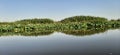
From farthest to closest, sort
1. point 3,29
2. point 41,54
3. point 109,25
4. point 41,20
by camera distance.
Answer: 1. point 41,20
2. point 109,25
3. point 3,29
4. point 41,54

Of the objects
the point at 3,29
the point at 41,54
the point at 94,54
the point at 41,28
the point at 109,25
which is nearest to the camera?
the point at 94,54

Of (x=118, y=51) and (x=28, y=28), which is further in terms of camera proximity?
(x=28, y=28)

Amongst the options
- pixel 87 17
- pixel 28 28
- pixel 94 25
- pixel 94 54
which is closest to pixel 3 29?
pixel 28 28

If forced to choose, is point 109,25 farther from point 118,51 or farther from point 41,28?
point 118,51

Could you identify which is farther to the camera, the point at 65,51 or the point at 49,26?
the point at 49,26

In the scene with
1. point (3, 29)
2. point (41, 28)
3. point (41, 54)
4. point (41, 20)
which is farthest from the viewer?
point (41, 20)

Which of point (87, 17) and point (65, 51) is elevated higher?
point (87, 17)

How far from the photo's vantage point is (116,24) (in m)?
21.9

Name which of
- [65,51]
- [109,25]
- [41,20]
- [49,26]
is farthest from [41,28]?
[65,51]

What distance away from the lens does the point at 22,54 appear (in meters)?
7.86

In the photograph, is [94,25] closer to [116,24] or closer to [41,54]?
[116,24]

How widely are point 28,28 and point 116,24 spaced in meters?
7.02

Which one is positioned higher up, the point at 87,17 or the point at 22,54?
the point at 87,17

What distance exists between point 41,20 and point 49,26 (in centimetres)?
678
